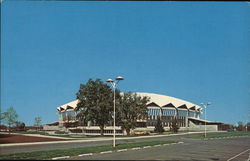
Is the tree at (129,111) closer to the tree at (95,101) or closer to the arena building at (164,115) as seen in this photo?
the tree at (95,101)

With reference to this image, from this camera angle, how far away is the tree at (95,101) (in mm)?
50781

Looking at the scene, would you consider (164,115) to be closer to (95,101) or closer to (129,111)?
(129,111)

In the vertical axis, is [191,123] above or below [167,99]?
below

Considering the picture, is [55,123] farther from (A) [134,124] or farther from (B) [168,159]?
(B) [168,159]

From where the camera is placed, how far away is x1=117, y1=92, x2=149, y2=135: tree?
53.7 metres

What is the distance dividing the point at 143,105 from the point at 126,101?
3.99m

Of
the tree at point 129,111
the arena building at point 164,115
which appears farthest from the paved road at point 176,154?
the arena building at point 164,115

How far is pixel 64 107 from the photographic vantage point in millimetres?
106438

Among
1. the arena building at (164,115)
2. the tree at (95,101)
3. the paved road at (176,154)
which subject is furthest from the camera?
the arena building at (164,115)

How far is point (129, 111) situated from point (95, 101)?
7351 millimetres

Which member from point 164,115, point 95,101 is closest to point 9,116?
point 95,101

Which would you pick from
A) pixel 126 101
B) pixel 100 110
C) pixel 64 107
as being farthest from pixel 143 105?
pixel 64 107

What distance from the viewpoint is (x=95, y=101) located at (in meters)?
52.2

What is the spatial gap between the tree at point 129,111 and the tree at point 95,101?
243 cm
